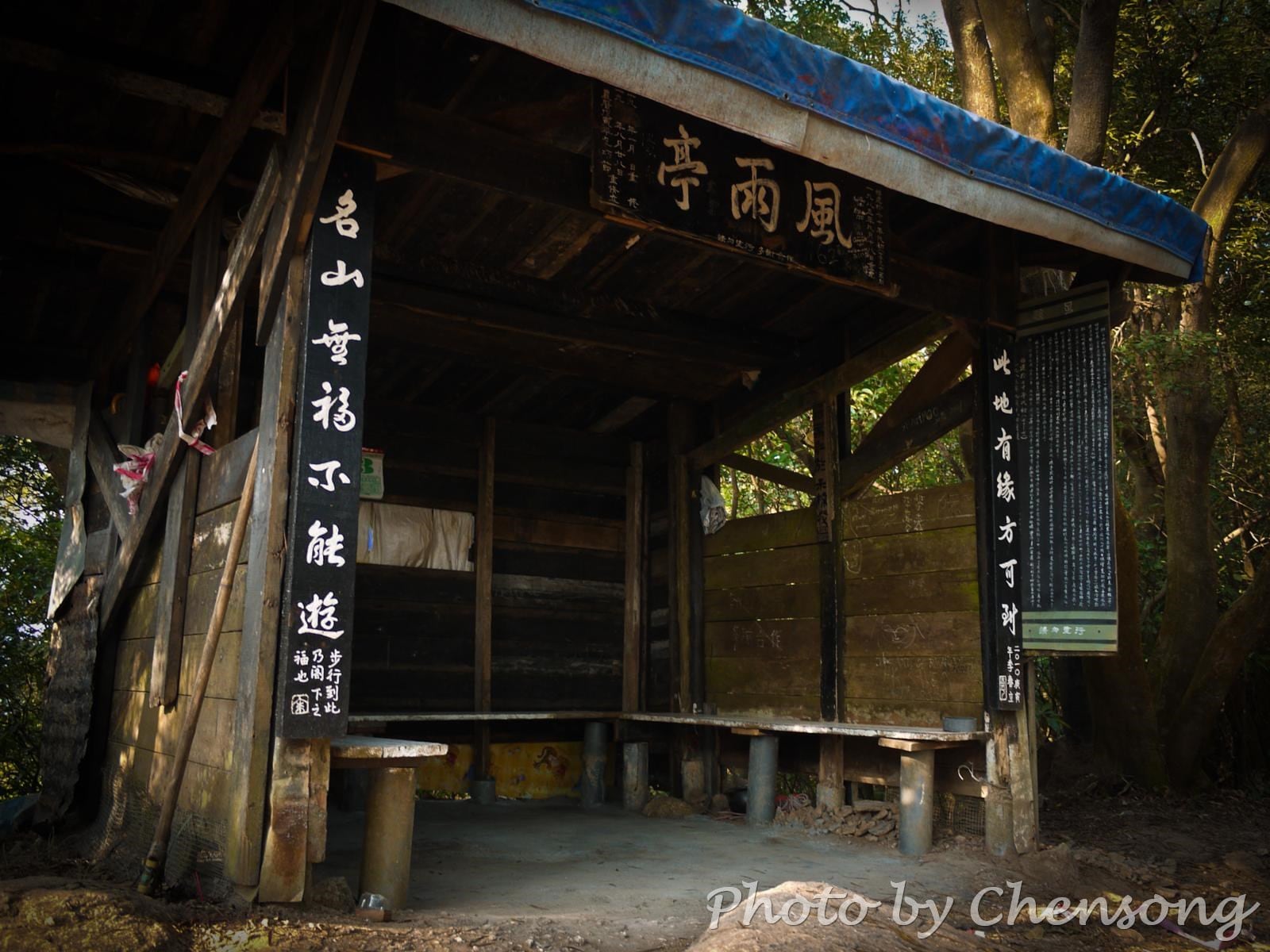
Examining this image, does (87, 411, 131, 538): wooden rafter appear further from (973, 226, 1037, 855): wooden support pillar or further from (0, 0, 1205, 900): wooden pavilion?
(973, 226, 1037, 855): wooden support pillar

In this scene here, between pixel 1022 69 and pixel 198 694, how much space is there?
22.5ft

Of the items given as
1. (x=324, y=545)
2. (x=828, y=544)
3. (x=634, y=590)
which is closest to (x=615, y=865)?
(x=324, y=545)

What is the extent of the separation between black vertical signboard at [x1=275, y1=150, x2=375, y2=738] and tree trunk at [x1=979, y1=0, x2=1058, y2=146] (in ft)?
17.4

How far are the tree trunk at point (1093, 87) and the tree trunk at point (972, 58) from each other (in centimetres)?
67

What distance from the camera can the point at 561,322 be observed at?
6816 mm

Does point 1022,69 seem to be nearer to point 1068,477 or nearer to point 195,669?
point 1068,477

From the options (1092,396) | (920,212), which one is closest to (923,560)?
(1092,396)

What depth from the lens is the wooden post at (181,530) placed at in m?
5.07

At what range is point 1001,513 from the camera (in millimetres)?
6148

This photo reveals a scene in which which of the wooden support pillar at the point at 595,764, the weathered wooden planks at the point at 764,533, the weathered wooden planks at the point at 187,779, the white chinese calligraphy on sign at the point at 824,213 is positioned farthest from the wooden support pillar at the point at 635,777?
the white chinese calligraphy on sign at the point at 824,213

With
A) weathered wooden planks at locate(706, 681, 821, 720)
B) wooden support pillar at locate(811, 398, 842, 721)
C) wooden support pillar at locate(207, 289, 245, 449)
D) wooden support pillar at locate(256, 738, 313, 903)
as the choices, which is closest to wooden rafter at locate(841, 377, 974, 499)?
wooden support pillar at locate(811, 398, 842, 721)

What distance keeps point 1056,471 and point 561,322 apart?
3150 millimetres

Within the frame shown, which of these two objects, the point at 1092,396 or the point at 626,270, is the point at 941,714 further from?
the point at 626,270

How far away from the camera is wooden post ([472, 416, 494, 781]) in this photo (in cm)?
820
